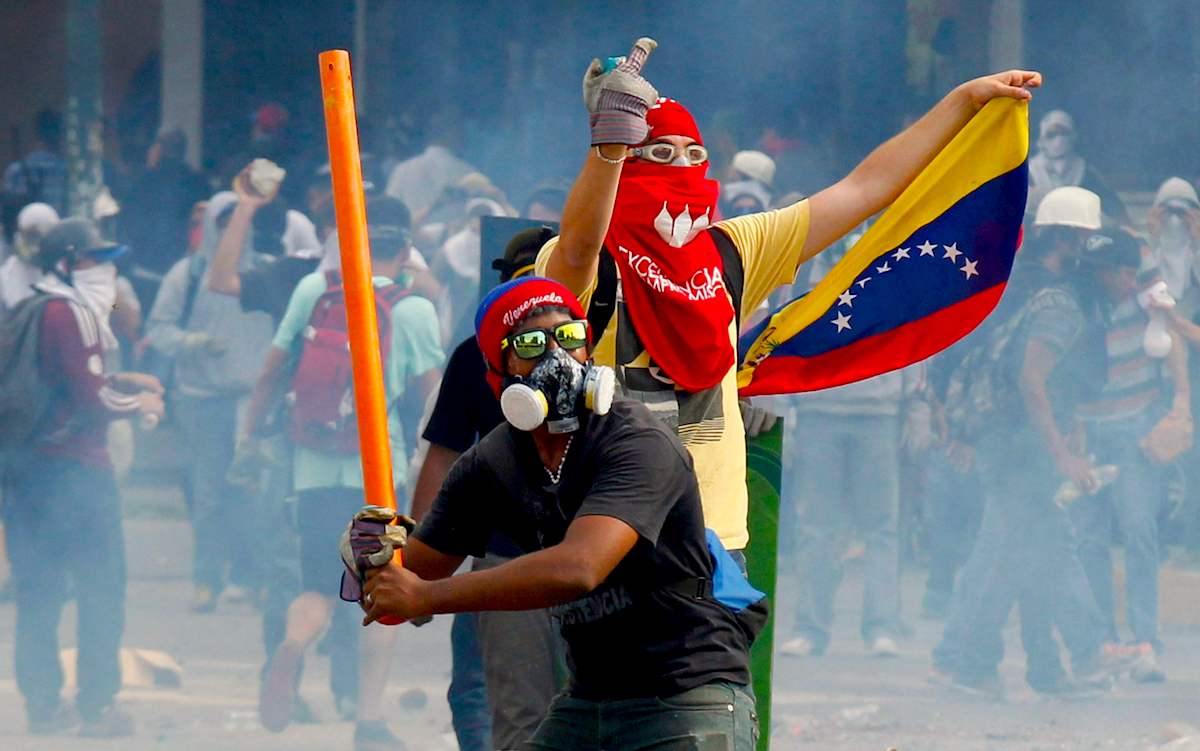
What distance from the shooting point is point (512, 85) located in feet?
25.7

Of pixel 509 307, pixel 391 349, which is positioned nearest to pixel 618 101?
pixel 509 307

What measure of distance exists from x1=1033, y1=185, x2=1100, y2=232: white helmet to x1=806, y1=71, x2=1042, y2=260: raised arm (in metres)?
3.20

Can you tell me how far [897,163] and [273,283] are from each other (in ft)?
11.7

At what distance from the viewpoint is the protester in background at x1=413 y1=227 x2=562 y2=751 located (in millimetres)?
3607

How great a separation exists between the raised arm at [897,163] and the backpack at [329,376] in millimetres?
2900

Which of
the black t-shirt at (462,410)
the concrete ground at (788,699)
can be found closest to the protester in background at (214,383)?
the concrete ground at (788,699)

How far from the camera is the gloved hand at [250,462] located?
6.67 meters

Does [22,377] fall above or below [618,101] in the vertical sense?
below

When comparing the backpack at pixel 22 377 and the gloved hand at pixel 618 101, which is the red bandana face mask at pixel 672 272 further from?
the backpack at pixel 22 377

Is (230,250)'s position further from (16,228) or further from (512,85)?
(512,85)

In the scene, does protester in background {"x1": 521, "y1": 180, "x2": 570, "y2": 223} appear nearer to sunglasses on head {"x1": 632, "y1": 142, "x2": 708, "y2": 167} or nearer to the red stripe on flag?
the red stripe on flag

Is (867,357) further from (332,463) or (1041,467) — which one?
(1041,467)

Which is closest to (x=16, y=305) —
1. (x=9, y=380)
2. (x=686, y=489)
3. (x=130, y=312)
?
(x=9, y=380)

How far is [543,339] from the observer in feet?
8.42
